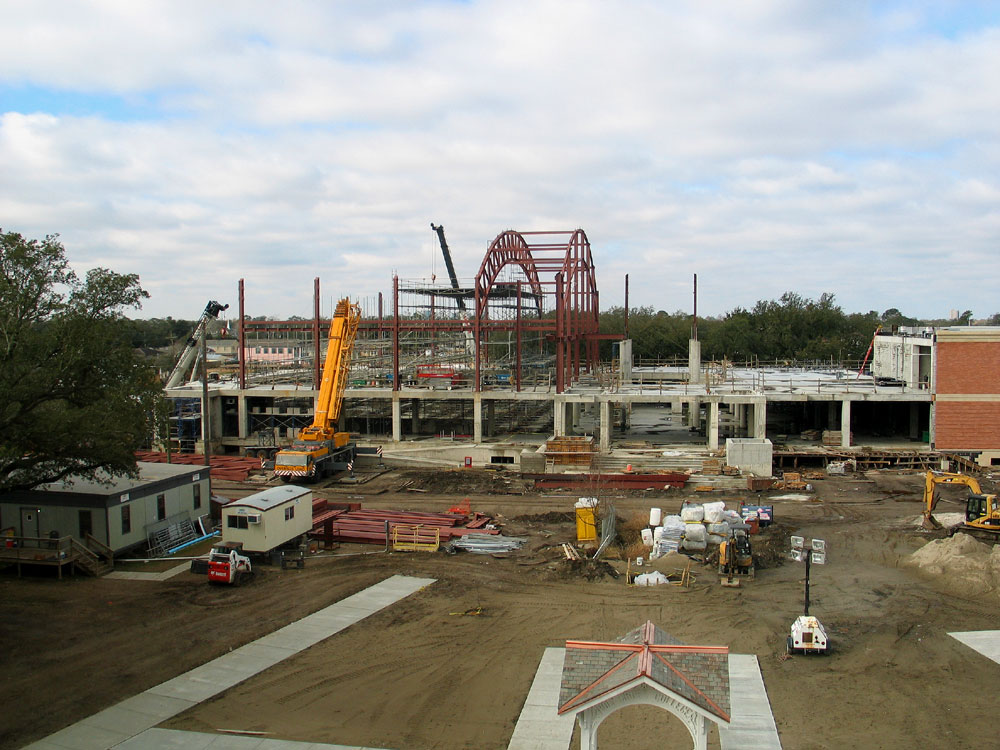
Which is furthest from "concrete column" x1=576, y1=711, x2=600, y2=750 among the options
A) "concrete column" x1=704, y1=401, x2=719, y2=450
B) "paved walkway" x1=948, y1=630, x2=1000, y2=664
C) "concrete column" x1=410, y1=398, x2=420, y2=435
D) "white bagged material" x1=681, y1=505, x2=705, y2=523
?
"concrete column" x1=410, y1=398, x2=420, y2=435

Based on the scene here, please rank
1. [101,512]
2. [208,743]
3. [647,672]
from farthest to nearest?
[101,512] → [208,743] → [647,672]

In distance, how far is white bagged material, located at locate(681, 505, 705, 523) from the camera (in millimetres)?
23891

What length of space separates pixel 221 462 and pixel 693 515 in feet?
83.8

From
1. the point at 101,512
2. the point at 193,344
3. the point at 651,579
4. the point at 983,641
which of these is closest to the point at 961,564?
the point at 983,641

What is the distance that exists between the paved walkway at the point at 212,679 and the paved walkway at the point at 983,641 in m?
12.3

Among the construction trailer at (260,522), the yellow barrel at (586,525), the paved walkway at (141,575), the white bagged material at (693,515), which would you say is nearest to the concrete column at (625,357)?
the white bagged material at (693,515)

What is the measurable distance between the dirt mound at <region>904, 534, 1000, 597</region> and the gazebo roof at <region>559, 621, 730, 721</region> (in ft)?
45.4

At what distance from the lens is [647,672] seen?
8203 mm

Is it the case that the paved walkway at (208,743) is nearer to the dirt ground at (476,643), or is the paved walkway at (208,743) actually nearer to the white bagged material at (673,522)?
the dirt ground at (476,643)

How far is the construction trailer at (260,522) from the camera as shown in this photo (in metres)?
→ 21.7

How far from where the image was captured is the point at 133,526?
74.0 feet

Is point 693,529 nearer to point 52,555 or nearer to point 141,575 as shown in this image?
point 141,575

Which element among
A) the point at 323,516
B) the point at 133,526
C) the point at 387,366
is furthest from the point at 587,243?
the point at 133,526

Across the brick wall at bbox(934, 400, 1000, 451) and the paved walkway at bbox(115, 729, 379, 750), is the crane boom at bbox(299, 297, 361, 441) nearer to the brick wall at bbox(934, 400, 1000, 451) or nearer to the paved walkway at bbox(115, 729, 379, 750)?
the paved walkway at bbox(115, 729, 379, 750)
